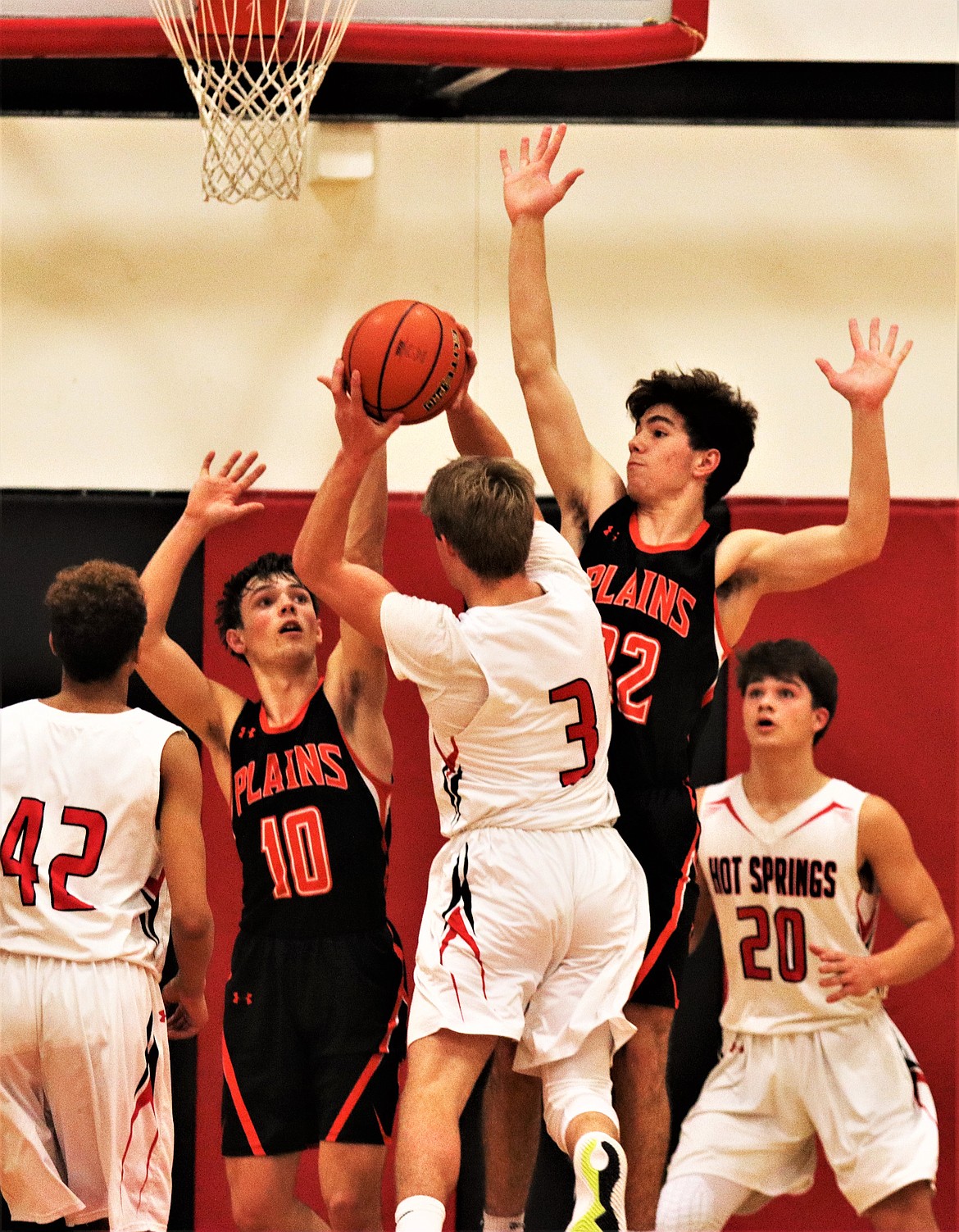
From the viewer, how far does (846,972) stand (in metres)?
4.94

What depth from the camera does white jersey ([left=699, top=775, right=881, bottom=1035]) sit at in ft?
17.3

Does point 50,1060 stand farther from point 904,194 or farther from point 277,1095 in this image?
point 904,194

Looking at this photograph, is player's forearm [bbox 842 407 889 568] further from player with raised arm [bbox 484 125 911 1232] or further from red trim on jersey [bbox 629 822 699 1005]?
red trim on jersey [bbox 629 822 699 1005]

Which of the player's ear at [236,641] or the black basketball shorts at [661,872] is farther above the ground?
the player's ear at [236,641]

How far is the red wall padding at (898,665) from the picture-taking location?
5863 millimetres

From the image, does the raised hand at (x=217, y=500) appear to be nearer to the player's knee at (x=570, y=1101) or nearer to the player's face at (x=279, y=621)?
the player's face at (x=279, y=621)

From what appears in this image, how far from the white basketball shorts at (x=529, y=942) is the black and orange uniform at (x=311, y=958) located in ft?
1.43

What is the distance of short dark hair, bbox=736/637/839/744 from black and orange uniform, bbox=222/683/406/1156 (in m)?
1.66

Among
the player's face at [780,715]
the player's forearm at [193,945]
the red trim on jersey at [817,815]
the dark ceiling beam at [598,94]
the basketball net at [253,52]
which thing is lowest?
the player's forearm at [193,945]

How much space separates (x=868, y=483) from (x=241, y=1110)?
2638 millimetres

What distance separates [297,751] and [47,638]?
171 centimetres

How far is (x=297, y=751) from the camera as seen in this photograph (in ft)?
14.9

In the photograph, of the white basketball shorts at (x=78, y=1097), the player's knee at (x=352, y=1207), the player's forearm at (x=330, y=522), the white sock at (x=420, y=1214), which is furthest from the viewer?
the player's knee at (x=352, y=1207)

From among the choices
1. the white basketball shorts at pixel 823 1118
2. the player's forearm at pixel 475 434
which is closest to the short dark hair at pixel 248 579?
the player's forearm at pixel 475 434
